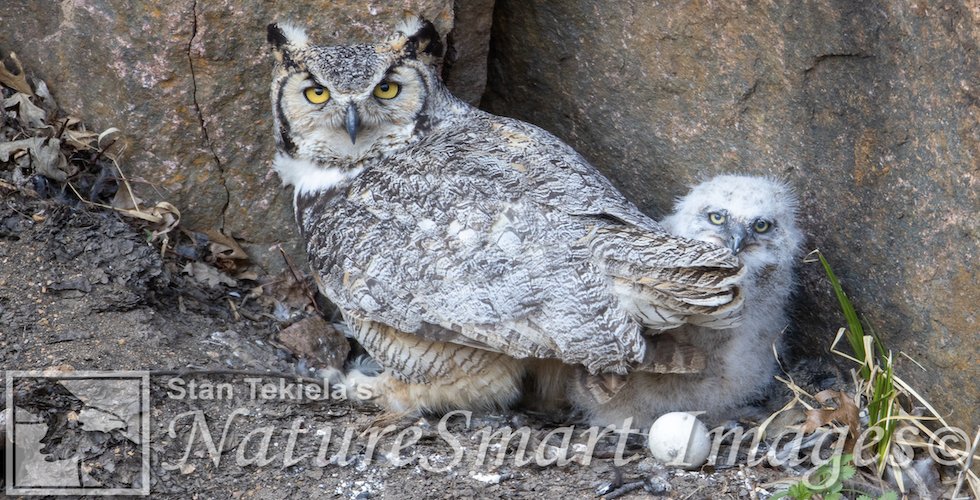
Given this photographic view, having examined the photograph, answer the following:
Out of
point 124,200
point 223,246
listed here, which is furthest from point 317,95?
point 124,200

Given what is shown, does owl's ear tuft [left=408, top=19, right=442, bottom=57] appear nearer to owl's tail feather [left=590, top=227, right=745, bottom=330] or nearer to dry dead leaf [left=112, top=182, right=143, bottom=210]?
owl's tail feather [left=590, top=227, right=745, bottom=330]

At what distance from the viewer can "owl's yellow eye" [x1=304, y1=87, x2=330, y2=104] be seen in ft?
9.67

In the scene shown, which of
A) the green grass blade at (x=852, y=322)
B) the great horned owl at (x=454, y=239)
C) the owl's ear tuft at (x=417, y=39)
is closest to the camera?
the great horned owl at (x=454, y=239)

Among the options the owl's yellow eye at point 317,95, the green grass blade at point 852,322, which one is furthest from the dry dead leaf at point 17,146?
the green grass blade at point 852,322

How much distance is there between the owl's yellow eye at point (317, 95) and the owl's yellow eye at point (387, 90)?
0.19m

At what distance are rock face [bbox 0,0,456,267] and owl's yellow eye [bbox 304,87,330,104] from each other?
62cm

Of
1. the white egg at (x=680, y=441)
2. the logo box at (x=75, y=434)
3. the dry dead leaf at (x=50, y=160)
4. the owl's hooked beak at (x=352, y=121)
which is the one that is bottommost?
the logo box at (x=75, y=434)

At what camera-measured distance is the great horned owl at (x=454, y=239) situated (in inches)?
102

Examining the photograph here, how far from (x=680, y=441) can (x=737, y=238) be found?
0.77 m

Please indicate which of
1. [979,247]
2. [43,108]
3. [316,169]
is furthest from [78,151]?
[979,247]

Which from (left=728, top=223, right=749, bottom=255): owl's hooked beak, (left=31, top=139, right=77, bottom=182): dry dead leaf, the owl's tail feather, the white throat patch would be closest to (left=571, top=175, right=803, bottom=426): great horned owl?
(left=728, top=223, right=749, bottom=255): owl's hooked beak

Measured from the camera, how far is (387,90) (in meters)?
3.01

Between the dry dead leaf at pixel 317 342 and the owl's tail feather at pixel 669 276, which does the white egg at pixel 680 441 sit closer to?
the owl's tail feather at pixel 669 276

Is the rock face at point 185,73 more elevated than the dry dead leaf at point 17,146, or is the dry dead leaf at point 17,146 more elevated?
the rock face at point 185,73
